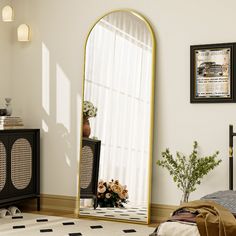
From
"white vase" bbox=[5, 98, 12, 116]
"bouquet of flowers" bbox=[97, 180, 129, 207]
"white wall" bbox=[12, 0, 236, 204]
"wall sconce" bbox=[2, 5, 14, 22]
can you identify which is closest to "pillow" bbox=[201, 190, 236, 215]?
"white wall" bbox=[12, 0, 236, 204]

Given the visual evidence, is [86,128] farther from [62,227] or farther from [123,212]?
[62,227]

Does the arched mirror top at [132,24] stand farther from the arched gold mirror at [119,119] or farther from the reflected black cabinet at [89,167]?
the reflected black cabinet at [89,167]

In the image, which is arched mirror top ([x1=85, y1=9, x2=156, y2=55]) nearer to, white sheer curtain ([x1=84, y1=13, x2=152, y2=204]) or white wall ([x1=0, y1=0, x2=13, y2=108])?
white sheer curtain ([x1=84, y1=13, x2=152, y2=204])

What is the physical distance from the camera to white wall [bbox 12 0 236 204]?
5.35 m

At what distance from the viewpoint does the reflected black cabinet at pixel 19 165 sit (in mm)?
5852

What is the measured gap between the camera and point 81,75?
239 inches

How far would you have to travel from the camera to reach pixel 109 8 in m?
5.90

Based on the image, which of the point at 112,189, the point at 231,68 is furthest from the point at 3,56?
the point at 231,68

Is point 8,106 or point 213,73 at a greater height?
point 213,73

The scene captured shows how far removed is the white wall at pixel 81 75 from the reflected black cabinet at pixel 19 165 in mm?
132

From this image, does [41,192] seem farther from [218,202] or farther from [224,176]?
[218,202]

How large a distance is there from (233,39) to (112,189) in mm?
1958

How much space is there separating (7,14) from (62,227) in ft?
8.31

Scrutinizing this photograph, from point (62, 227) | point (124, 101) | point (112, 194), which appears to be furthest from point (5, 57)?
point (62, 227)
